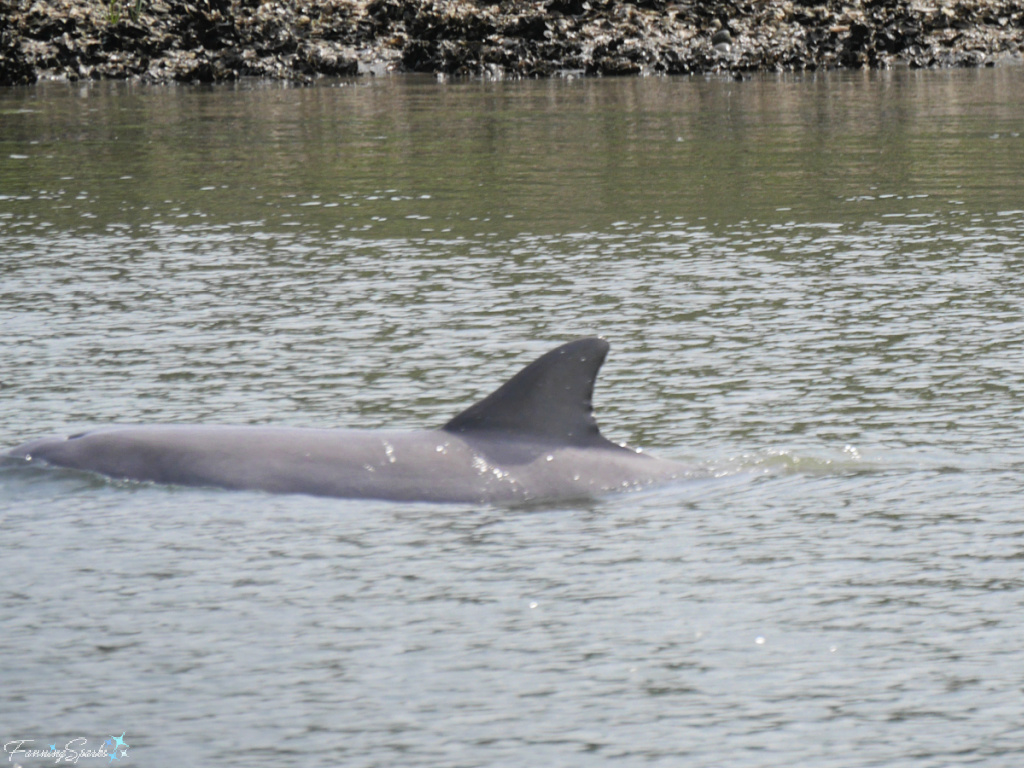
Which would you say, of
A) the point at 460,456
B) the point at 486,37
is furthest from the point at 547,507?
the point at 486,37

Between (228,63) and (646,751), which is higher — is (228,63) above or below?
above

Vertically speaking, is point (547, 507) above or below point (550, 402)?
below

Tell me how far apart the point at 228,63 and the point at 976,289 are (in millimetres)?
36304

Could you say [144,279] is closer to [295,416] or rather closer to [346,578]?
[295,416]

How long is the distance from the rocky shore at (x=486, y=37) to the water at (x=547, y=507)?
82.5ft

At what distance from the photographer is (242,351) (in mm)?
12719

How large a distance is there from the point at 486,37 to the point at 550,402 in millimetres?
41272

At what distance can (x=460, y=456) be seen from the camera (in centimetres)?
894

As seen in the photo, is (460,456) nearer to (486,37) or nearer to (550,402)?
(550,402)

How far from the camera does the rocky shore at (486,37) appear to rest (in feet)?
157

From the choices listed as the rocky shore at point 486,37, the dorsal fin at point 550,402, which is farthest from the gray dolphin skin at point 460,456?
the rocky shore at point 486,37

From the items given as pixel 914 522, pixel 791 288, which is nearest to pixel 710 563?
pixel 914 522

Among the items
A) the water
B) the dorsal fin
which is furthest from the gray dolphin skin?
the water

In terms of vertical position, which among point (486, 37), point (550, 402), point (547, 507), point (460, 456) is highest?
point (486, 37)
